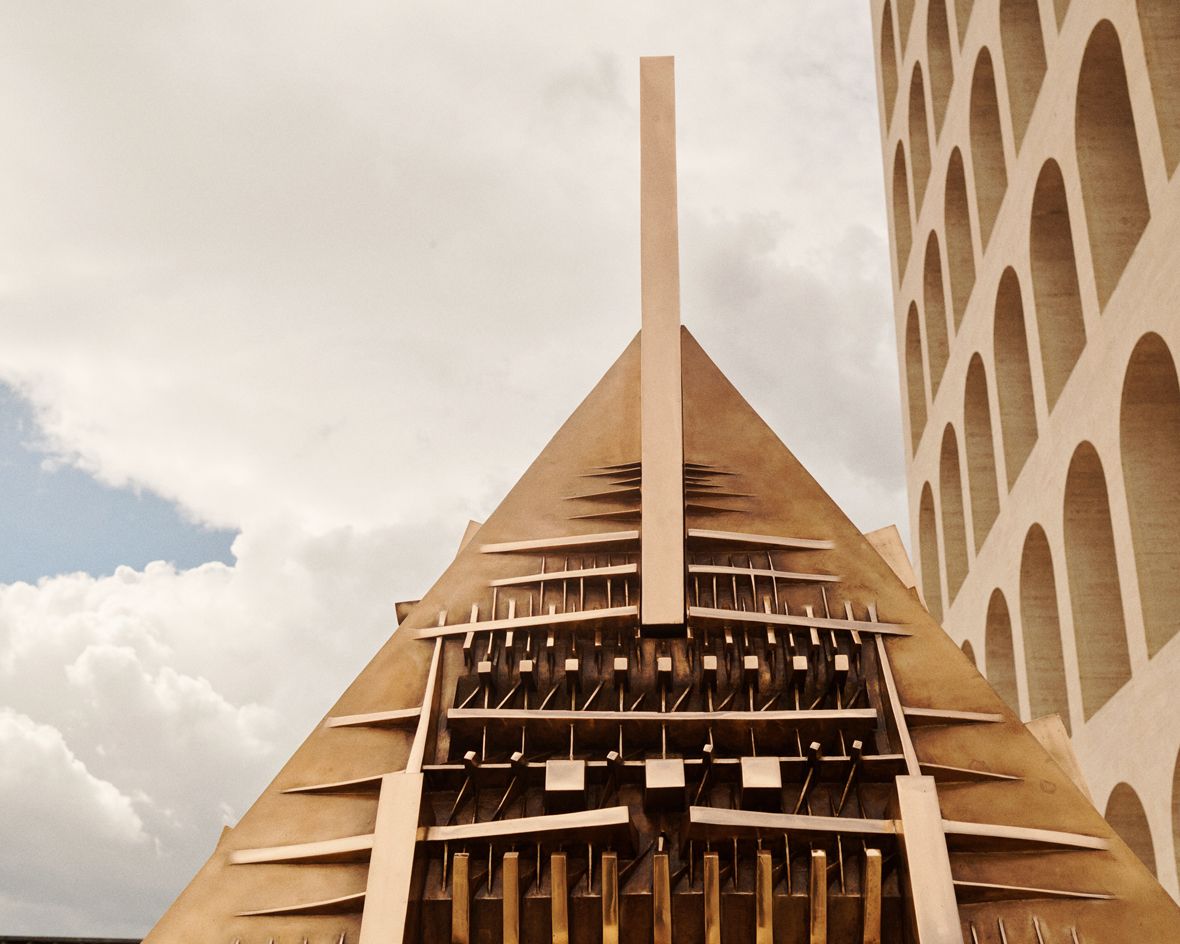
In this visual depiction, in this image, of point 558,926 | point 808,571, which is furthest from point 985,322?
point 558,926

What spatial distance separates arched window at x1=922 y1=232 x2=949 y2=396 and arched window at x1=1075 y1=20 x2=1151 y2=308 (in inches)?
310

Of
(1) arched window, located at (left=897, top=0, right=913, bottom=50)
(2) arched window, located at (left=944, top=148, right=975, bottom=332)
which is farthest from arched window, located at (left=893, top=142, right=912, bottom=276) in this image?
(2) arched window, located at (left=944, top=148, right=975, bottom=332)

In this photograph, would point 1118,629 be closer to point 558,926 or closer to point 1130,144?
point 1130,144

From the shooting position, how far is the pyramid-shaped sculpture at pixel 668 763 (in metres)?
5.71

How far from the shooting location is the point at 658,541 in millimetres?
6762

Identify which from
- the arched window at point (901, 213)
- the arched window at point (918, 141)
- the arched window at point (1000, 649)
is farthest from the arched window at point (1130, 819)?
the arched window at point (901, 213)

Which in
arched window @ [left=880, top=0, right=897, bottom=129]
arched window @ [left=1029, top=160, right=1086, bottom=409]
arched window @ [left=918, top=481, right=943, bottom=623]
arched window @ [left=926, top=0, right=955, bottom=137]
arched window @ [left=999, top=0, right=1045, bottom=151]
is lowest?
A: arched window @ [left=1029, top=160, right=1086, bottom=409]

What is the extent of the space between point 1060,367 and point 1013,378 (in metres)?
2.51

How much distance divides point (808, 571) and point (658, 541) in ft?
3.21

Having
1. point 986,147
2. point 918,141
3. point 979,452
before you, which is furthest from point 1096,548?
point 918,141

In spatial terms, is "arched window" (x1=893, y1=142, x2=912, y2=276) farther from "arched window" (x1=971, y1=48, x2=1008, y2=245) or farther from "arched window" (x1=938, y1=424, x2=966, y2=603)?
"arched window" (x1=971, y1=48, x2=1008, y2=245)

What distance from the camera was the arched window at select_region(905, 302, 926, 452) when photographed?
25797 mm

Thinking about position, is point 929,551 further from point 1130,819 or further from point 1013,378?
point 1130,819

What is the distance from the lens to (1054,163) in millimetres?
16781
